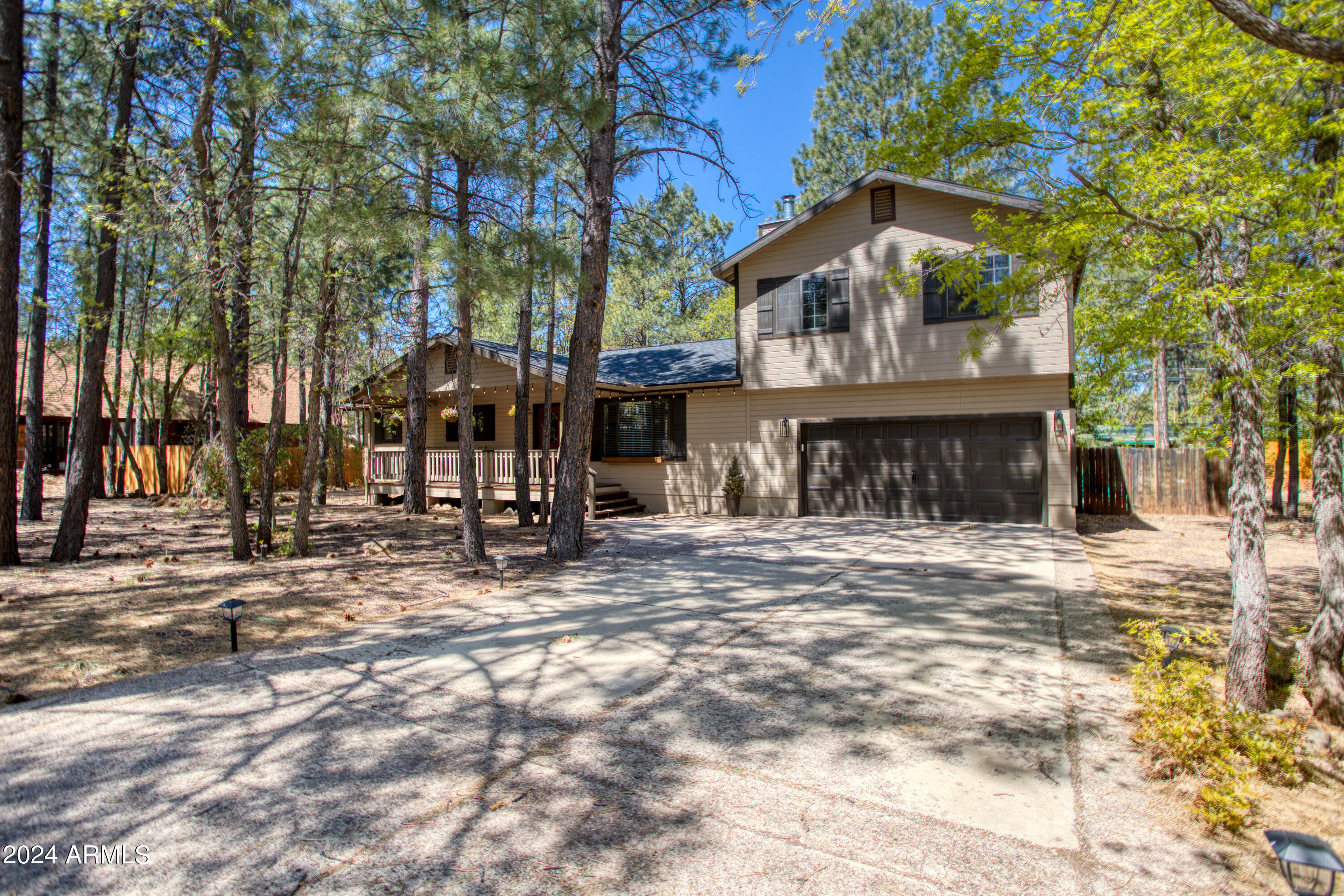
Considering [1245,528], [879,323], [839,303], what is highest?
[839,303]

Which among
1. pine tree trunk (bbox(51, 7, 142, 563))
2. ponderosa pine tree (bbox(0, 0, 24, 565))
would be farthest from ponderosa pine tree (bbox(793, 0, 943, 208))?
ponderosa pine tree (bbox(0, 0, 24, 565))

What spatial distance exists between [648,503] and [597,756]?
40.1 ft

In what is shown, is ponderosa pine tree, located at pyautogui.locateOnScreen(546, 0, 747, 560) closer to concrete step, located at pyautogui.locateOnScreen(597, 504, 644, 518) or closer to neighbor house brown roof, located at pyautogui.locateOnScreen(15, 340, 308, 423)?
concrete step, located at pyautogui.locateOnScreen(597, 504, 644, 518)

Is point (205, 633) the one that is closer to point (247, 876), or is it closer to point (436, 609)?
point (436, 609)

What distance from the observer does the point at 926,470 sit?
43.3 ft

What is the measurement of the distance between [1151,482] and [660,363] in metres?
11.3

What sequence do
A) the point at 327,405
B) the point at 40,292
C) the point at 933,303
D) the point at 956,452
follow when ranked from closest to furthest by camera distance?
the point at 327,405
the point at 40,292
the point at 933,303
the point at 956,452

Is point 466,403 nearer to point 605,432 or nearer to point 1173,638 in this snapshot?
point 1173,638

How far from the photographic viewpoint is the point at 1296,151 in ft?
18.5

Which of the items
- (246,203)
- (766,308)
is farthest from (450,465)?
(246,203)

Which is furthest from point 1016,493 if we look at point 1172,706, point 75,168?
point 75,168

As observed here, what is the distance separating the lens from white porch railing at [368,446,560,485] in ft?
49.1

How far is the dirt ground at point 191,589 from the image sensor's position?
4.82 metres

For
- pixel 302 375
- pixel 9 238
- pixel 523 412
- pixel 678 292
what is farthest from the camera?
pixel 678 292
